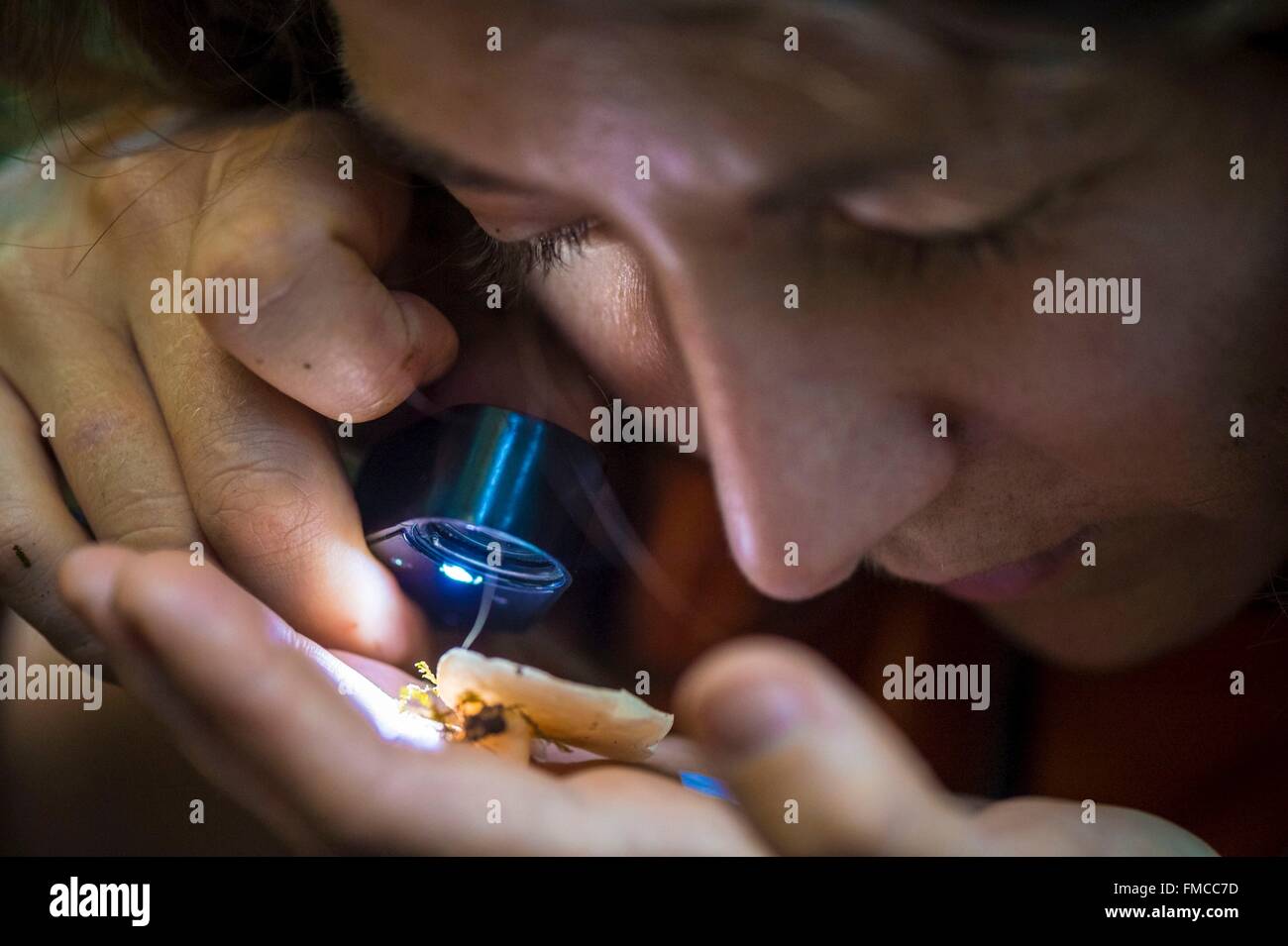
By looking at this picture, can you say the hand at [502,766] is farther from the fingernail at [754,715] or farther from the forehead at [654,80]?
the forehead at [654,80]

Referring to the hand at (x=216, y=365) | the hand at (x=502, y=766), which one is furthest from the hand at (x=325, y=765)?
the hand at (x=216, y=365)

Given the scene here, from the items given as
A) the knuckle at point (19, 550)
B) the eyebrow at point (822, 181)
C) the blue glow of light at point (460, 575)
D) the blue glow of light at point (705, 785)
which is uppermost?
the eyebrow at point (822, 181)

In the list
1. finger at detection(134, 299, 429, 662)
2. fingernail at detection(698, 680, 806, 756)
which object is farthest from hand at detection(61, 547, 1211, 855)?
finger at detection(134, 299, 429, 662)

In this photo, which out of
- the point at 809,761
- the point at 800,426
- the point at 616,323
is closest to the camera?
the point at 809,761

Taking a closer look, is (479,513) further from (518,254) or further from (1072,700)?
(1072,700)

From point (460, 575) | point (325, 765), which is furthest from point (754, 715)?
point (460, 575)

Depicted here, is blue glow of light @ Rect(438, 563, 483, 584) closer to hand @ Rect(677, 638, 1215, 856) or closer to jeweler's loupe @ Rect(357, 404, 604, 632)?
jeweler's loupe @ Rect(357, 404, 604, 632)

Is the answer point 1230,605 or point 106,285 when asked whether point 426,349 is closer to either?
point 106,285
